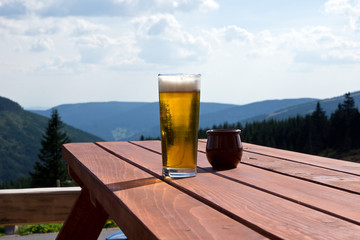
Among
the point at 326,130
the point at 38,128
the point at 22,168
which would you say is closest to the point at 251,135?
the point at 326,130

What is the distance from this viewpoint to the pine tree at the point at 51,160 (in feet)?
143

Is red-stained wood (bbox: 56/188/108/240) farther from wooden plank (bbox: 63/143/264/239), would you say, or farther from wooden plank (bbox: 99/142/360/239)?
wooden plank (bbox: 99/142/360/239)

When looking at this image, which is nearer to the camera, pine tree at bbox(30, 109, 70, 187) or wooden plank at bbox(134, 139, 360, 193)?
wooden plank at bbox(134, 139, 360, 193)

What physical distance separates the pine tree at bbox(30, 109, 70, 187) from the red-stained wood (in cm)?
4280

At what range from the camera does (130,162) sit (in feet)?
4.36

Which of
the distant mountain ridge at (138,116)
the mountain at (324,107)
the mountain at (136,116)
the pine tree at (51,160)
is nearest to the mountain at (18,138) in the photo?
the pine tree at (51,160)

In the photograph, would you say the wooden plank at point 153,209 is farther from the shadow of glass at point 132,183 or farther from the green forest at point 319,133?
the green forest at point 319,133

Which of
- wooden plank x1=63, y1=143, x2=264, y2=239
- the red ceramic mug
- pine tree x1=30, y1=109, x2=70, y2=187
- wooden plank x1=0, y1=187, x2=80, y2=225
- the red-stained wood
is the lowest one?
pine tree x1=30, y1=109, x2=70, y2=187

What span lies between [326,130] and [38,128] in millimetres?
59421

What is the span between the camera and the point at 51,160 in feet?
145

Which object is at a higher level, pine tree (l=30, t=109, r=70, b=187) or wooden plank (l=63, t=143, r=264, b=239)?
wooden plank (l=63, t=143, r=264, b=239)

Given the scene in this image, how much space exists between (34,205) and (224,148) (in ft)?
5.76

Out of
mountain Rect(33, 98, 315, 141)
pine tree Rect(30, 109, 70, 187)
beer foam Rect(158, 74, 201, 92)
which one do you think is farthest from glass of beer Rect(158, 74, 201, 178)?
mountain Rect(33, 98, 315, 141)

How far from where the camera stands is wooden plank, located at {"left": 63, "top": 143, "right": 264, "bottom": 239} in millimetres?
601
